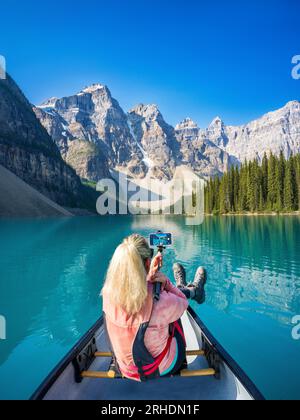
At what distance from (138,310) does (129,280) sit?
1.27 feet

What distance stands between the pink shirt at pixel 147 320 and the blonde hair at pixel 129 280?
4.9 inches

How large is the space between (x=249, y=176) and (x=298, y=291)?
80748 mm

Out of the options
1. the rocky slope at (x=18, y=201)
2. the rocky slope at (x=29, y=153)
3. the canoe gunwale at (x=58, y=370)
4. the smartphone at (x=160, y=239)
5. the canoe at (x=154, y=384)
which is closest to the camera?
the canoe gunwale at (x=58, y=370)

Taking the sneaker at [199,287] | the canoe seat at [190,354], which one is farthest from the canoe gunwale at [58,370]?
the sneaker at [199,287]

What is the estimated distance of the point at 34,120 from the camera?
604ft

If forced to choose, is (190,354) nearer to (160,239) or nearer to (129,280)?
(160,239)

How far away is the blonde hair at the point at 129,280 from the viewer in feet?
10.6

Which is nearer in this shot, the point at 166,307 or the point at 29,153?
the point at 166,307

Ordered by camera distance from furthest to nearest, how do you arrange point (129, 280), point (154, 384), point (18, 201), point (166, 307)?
point (18, 201)
point (154, 384)
point (166, 307)
point (129, 280)

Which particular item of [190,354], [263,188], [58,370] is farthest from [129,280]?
[263,188]

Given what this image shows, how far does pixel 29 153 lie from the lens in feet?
497

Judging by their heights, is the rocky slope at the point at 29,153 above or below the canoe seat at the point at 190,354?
above

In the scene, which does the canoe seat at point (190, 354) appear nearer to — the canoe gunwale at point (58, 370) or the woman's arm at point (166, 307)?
the canoe gunwale at point (58, 370)
